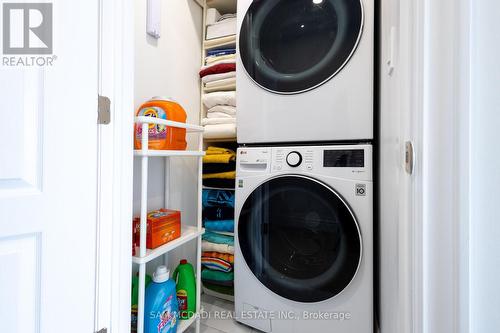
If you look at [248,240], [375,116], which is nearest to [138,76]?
[248,240]

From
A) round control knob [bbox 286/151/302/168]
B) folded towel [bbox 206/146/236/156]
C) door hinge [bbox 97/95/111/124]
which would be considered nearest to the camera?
door hinge [bbox 97/95/111/124]

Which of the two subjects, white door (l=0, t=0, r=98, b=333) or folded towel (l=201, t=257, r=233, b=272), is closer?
white door (l=0, t=0, r=98, b=333)

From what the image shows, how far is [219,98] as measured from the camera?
1521mm

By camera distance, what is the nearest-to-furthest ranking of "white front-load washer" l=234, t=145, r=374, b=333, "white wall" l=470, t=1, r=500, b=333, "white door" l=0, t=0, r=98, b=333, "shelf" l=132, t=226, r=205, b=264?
1. "white wall" l=470, t=1, r=500, b=333
2. "white door" l=0, t=0, r=98, b=333
3. "shelf" l=132, t=226, r=205, b=264
4. "white front-load washer" l=234, t=145, r=374, b=333

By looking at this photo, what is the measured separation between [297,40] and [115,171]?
101 centimetres

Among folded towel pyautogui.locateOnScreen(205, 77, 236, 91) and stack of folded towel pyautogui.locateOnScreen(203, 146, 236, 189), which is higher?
folded towel pyautogui.locateOnScreen(205, 77, 236, 91)

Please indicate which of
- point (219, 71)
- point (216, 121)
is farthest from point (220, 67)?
point (216, 121)

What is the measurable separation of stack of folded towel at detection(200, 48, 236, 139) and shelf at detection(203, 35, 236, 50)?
4 centimetres

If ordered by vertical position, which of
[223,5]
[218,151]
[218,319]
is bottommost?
[218,319]

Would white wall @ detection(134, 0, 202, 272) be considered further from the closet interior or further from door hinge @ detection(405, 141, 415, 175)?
door hinge @ detection(405, 141, 415, 175)

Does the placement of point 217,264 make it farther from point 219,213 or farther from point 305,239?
point 305,239

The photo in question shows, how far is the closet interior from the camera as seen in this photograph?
121 cm

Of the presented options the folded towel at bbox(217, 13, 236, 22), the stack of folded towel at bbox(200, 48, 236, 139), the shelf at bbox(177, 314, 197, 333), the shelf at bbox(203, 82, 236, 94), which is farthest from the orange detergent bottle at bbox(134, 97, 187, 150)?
the folded towel at bbox(217, 13, 236, 22)

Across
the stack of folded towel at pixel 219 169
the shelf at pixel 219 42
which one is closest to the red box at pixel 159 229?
the stack of folded towel at pixel 219 169
